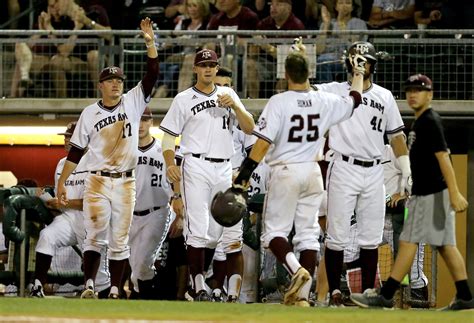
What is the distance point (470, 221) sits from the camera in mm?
17703

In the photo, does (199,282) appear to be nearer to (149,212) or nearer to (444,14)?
(149,212)

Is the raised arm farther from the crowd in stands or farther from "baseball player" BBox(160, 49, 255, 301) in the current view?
the crowd in stands

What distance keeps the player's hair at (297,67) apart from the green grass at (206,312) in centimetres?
180

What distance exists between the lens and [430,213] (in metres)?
10.7

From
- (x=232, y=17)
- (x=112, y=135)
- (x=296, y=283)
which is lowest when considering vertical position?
(x=296, y=283)

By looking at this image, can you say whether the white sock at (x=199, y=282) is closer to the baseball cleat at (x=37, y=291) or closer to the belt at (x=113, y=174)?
the belt at (x=113, y=174)

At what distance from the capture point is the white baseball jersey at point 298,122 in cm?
1101

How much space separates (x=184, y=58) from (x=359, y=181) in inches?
216

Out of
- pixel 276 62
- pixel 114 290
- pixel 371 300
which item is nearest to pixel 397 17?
pixel 276 62

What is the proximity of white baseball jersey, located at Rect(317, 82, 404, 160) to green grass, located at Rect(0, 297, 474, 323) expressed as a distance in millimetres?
1817

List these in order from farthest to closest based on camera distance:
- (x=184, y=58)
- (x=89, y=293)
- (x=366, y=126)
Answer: (x=184, y=58) < (x=89, y=293) < (x=366, y=126)

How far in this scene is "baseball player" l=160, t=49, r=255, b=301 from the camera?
12.0m

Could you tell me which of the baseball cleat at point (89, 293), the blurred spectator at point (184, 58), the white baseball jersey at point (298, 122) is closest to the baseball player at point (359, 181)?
the white baseball jersey at point (298, 122)

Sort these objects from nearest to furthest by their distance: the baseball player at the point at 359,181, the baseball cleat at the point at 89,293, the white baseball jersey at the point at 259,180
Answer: the baseball player at the point at 359,181
the baseball cleat at the point at 89,293
the white baseball jersey at the point at 259,180
